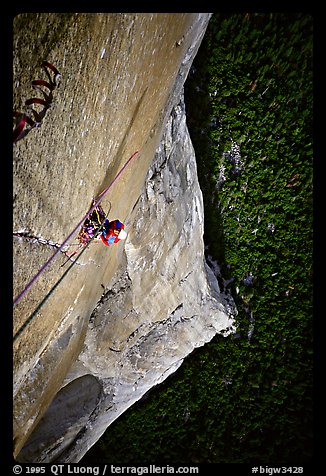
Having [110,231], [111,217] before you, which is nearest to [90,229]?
[110,231]

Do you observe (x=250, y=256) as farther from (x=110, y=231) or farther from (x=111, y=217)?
(x=110, y=231)

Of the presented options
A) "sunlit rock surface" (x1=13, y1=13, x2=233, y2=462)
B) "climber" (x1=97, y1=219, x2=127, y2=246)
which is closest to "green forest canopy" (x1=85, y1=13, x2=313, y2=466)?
"sunlit rock surface" (x1=13, y1=13, x2=233, y2=462)

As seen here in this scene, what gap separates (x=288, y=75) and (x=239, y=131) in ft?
2.79

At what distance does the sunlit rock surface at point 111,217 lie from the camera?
5.66 ft

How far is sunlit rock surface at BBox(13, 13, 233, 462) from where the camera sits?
1726 millimetres

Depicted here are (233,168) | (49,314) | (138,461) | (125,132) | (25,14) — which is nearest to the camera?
(25,14)

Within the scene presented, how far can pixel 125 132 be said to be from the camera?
2613 mm

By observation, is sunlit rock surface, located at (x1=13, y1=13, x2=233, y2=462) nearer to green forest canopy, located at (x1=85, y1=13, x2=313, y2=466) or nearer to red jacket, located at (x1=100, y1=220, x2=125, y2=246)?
red jacket, located at (x1=100, y1=220, x2=125, y2=246)

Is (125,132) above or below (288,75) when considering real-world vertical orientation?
below

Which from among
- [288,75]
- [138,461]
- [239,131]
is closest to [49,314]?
[239,131]

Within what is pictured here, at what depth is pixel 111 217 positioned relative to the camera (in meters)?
2.93

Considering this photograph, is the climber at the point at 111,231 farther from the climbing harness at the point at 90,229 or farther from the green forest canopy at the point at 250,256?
the green forest canopy at the point at 250,256

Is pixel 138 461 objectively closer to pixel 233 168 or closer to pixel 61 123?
pixel 233 168

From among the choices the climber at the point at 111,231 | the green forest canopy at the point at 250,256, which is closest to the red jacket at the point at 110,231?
the climber at the point at 111,231
